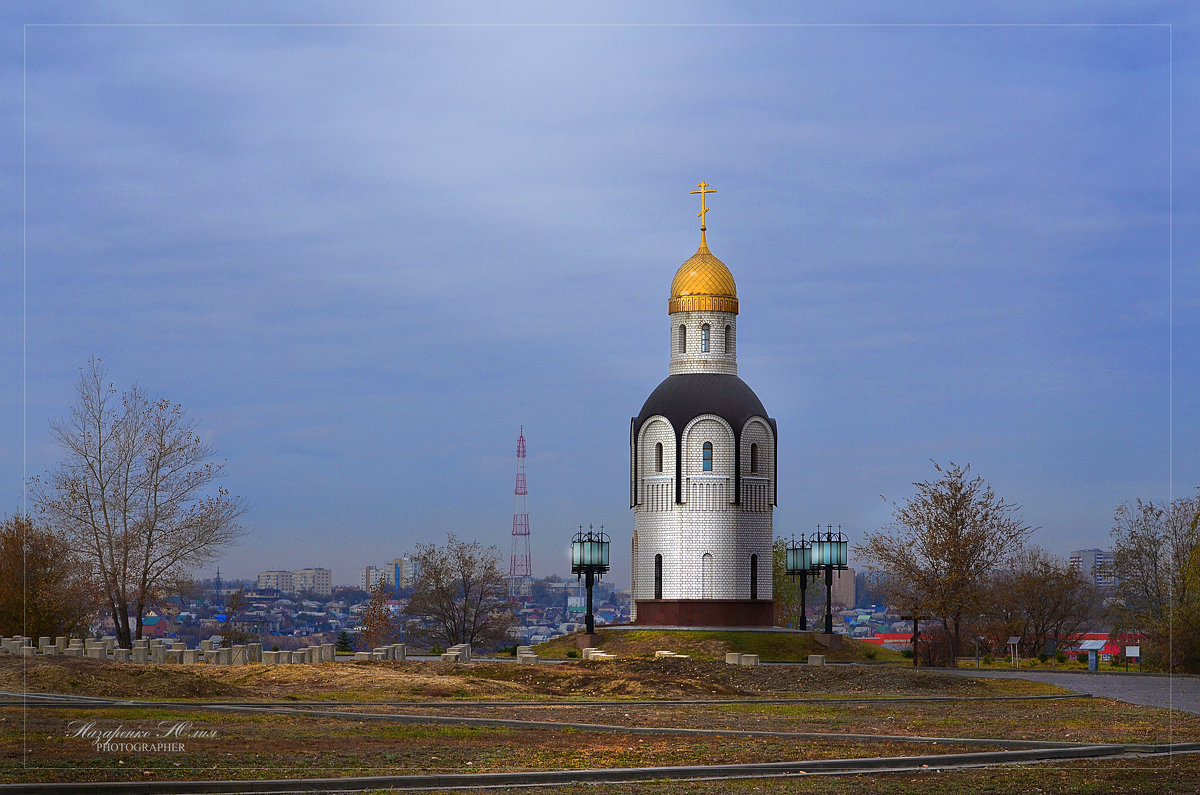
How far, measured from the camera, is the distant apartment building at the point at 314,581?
86.6 m

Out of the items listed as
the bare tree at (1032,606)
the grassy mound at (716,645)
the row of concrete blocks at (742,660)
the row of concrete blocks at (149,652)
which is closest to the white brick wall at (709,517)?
the grassy mound at (716,645)

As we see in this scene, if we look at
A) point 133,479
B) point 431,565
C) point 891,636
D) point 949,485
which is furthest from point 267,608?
point 891,636

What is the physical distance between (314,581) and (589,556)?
39.5 meters

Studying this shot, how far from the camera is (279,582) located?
8294cm

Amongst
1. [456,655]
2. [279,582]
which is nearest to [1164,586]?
[456,655]

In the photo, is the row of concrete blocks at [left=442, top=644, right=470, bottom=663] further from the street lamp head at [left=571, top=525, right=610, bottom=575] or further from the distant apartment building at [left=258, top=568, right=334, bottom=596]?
the distant apartment building at [left=258, top=568, right=334, bottom=596]

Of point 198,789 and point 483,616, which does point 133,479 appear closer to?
point 483,616

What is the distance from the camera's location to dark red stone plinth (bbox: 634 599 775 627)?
58.2 metres

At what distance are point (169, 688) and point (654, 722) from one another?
9.30 m

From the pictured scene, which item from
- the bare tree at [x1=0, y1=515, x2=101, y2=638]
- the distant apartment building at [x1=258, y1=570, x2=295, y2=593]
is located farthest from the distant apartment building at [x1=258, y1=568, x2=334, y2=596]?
the bare tree at [x1=0, y1=515, x2=101, y2=638]

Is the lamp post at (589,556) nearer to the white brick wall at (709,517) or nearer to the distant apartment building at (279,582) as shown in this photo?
the white brick wall at (709,517)

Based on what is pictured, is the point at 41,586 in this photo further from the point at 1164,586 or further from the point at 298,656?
the point at 1164,586

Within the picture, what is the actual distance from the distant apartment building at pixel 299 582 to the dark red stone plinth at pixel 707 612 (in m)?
26.9

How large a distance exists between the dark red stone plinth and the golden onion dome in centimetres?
1291
